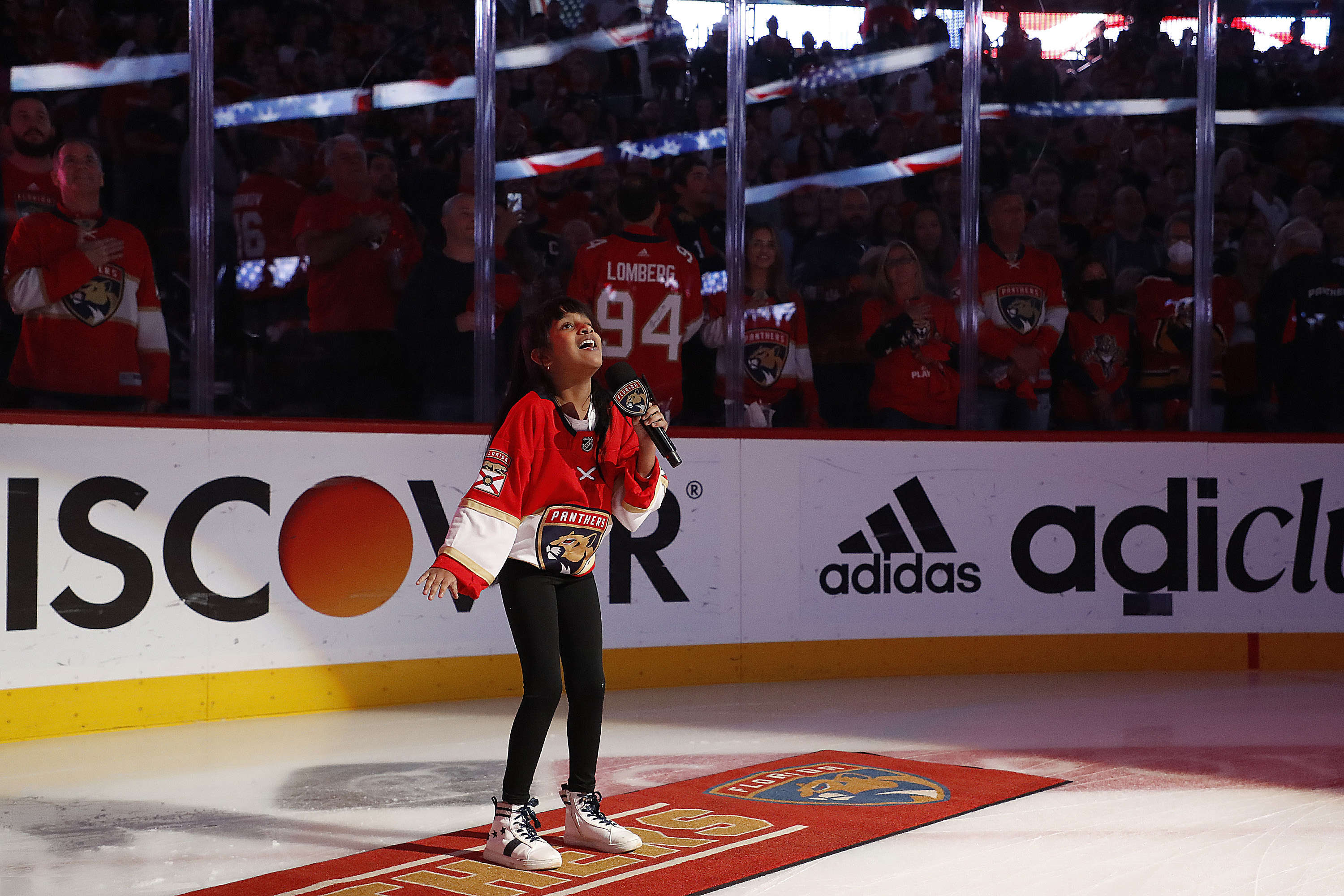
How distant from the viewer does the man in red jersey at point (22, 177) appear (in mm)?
5125

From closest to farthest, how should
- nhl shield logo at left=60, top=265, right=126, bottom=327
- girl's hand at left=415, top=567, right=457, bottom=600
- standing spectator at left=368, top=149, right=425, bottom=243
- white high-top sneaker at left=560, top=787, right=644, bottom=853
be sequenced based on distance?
girl's hand at left=415, top=567, right=457, bottom=600 < white high-top sneaker at left=560, top=787, right=644, bottom=853 < nhl shield logo at left=60, top=265, right=126, bottom=327 < standing spectator at left=368, top=149, right=425, bottom=243

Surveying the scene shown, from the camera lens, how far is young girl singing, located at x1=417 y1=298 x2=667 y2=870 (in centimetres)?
281

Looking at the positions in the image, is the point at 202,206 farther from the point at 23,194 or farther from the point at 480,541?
the point at 480,541

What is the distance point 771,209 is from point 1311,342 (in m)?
2.97

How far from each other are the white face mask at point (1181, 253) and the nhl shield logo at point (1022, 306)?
2.40 feet

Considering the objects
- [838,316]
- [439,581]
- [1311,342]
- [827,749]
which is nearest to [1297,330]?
[1311,342]

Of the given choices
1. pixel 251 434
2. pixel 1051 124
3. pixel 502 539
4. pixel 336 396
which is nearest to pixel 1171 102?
pixel 1051 124

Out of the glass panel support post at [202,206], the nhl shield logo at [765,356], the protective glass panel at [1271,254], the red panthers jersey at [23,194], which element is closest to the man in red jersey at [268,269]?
the glass panel support post at [202,206]

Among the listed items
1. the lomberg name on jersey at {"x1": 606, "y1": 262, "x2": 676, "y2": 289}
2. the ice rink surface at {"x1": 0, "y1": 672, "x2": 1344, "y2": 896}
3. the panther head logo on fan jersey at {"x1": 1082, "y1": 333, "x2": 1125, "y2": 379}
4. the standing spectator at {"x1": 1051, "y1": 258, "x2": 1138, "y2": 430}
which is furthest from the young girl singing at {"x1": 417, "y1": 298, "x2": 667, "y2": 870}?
the panther head logo on fan jersey at {"x1": 1082, "y1": 333, "x2": 1125, "y2": 379}

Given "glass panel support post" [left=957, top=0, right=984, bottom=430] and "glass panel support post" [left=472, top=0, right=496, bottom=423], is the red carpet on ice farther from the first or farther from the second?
"glass panel support post" [left=957, top=0, right=984, bottom=430]

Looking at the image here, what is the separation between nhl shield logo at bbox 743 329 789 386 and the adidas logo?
921 mm

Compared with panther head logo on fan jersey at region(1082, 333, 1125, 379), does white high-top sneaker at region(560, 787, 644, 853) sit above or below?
below

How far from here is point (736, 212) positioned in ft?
21.2

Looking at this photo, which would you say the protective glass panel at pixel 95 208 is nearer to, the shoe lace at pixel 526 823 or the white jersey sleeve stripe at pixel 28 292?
the white jersey sleeve stripe at pixel 28 292
